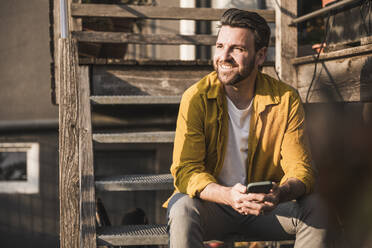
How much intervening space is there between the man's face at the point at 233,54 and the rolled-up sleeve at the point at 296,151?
332mm

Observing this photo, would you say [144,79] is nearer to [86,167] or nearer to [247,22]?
[86,167]

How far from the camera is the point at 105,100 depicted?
3305mm

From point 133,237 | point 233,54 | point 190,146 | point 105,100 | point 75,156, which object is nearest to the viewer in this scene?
point 190,146

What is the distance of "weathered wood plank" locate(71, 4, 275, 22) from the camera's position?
A: 3.64 m

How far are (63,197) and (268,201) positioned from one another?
1443 millimetres

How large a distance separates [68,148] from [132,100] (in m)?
0.53

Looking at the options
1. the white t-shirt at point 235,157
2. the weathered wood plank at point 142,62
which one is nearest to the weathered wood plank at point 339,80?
the weathered wood plank at point 142,62

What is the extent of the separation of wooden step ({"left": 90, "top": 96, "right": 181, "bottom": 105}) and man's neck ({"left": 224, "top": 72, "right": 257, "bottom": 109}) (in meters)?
0.73

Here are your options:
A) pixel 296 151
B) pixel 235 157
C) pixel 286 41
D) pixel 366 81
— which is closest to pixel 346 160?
pixel 366 81

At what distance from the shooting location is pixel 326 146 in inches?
158

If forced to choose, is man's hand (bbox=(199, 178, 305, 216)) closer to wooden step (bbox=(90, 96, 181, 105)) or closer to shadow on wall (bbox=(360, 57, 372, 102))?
shadow on wall (bbox=(360, 57, 372, 102))

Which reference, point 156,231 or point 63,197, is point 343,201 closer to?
point 156,231

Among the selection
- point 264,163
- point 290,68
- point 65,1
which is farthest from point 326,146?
point 65,1

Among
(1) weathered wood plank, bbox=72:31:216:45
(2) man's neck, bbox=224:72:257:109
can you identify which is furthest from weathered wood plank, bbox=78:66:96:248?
(2) man's neck, bbox=224:72:257:109
